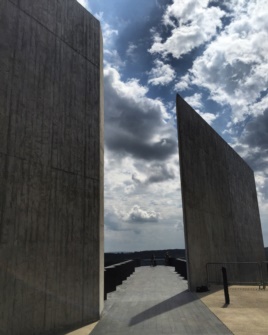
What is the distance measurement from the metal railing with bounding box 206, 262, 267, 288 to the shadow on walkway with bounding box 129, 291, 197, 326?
2.74 metres

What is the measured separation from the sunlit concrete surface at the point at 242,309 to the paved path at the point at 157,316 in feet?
0.91

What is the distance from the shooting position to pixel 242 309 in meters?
9.29

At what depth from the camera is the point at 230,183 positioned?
21453mm

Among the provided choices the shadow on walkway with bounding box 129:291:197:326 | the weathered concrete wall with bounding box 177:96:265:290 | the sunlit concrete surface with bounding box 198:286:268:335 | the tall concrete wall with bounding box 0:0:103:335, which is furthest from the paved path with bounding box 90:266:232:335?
the weathered concrete wall with bounding box 177:96:265:290

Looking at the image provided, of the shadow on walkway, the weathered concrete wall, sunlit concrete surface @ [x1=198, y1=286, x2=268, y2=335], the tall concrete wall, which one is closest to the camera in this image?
the tall concrete wall

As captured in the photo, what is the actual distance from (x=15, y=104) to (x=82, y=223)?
3697 millimetres

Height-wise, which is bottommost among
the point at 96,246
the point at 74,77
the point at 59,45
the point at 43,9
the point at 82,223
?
the point at 96,246

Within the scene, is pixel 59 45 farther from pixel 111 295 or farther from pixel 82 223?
pixel 111 295

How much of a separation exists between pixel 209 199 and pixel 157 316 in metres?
9.23

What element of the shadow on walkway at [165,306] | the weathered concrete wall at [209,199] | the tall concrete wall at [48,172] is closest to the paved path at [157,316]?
the shadow on walkway at [165,306]

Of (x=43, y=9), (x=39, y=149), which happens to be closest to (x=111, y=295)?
(x=39, y=149)

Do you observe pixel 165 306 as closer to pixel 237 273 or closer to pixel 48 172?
pixel 48 172

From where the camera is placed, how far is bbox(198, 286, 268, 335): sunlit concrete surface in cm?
725

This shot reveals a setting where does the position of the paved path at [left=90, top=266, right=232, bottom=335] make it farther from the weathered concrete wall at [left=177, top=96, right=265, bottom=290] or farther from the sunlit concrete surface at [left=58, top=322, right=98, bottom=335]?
the weathered concrete wall at [left=177, top=96, right=265, bottom=290]
